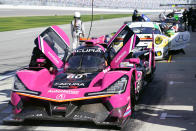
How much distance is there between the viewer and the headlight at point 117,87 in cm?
651

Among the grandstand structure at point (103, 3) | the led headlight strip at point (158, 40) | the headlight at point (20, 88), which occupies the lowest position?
the grandstand structure at point (103, 3)

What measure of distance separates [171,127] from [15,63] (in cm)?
880

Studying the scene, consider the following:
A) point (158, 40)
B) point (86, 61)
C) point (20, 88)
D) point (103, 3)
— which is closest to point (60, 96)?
point (20, 88)

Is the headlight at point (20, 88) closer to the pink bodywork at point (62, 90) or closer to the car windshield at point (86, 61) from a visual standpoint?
the pink bodywork at point (62, 90)

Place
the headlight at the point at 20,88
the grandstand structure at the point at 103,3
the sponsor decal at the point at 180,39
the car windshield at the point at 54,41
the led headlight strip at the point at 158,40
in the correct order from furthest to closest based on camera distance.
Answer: the grandstand structure at the point at 103,3, the sponsor decal at the point at 180,39, the led headlight strip at the point at 158,40, the car windshield at the point at 54,41, the headlight at the point at 20,88

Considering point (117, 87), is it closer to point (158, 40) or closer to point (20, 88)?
point (20, 88)

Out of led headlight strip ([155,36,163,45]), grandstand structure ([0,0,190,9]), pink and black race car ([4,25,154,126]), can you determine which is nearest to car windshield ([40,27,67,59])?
pink and black race car ([4,25,154,126])

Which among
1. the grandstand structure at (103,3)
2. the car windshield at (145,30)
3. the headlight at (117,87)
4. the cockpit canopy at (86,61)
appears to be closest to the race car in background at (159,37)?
the car windshield at (145,30)

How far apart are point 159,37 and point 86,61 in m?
7.11

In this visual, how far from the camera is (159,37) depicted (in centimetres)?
1462

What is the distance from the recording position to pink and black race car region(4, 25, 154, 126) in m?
6.37

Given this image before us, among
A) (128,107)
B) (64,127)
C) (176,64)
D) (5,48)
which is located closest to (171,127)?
(128,107)

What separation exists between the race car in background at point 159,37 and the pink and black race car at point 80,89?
5963 millimetres

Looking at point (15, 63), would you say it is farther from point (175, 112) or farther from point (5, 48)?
point (175, 112)
